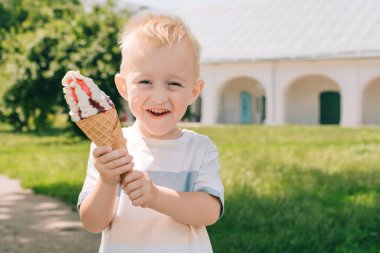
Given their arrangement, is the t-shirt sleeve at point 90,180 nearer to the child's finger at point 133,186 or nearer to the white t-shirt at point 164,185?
the white t-shirt at point 164,185

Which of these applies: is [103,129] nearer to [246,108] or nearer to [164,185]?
[164,185]

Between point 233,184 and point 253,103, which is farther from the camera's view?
point 253,103

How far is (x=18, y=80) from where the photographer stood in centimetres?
1555

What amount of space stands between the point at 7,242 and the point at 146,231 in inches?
121

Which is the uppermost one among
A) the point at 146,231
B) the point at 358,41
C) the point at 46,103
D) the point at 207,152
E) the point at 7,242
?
the point at 358,41

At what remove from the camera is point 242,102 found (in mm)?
28672

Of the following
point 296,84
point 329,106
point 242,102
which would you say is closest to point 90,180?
point 296,84

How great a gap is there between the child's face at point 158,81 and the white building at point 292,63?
2198cm

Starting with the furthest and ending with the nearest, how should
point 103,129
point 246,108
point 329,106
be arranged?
point 246,108 → point 329,106 → point 103,129

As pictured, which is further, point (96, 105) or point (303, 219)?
point (303, 219)

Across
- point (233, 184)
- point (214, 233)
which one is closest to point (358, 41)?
point (233, 184)

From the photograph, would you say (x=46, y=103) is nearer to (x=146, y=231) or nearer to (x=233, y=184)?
(x=233, y=184)

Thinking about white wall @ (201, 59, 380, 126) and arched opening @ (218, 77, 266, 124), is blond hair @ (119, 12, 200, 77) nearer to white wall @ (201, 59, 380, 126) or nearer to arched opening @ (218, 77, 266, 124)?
white wall @ (201, 59, 380, 126)

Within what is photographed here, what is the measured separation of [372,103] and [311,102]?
277 centimetres
